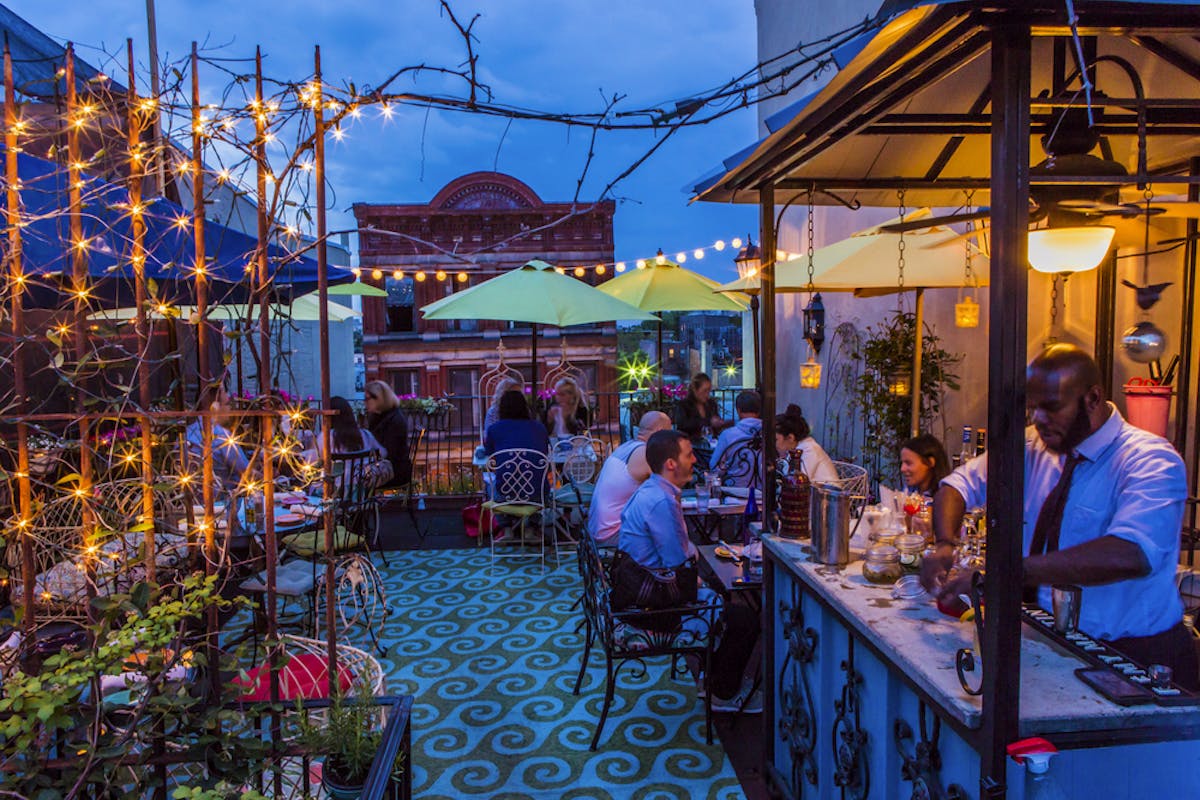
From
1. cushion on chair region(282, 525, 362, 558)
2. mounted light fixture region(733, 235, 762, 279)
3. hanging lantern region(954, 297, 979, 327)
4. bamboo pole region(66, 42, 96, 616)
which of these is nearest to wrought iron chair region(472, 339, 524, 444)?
cushion on chair region(282, 525, 362, 558)

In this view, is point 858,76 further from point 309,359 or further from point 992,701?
point 309,359

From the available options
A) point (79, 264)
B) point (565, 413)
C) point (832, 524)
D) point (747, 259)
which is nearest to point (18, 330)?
point (79, 264)

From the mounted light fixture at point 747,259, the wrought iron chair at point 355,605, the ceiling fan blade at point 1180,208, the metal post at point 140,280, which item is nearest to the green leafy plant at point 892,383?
the mounted light fixture at point 747,259

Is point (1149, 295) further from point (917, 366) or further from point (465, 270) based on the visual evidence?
point (465, 270)

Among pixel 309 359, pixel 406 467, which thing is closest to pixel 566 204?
pixel 309 359

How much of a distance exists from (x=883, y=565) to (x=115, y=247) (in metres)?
4.12

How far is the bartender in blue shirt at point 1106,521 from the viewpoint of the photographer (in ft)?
6.58

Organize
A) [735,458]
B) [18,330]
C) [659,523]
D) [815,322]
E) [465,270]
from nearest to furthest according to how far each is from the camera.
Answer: [18,330] < [659,523] < [815,322] < [735,458] < [465,270]

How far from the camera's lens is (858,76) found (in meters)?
1.95

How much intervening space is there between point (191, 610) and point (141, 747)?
0.54 m

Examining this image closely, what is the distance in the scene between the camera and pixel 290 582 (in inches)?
179

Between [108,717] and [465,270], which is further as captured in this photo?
[465,270]

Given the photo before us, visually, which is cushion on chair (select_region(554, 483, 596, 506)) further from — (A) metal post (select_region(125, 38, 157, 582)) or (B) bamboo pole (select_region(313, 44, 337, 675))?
(A) metal post (select_region(125, 38, 157, 582))

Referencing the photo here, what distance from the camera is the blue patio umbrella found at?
2.32m
